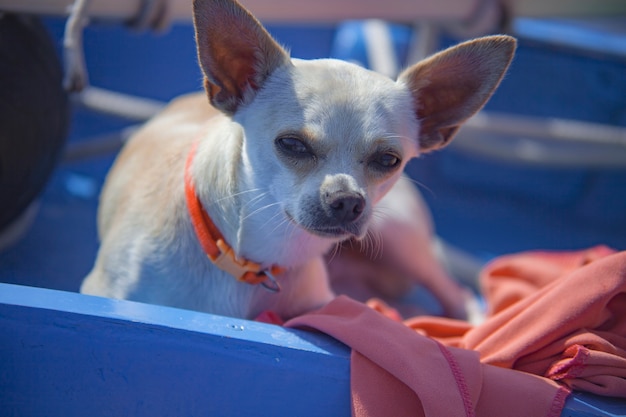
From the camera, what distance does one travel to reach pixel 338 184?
1369 millimetres

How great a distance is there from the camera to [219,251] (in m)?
1.54

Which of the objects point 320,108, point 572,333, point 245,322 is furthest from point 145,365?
point 572,333

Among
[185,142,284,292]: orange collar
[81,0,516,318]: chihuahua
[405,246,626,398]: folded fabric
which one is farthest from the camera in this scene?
[185,142,284,292]: orange collar

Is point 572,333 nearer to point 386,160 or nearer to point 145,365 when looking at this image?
point 386,160

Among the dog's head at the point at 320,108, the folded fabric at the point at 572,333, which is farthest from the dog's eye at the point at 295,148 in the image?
the folded fabric at the point at 572,333

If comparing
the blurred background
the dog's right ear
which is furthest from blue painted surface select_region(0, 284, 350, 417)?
the blurred background

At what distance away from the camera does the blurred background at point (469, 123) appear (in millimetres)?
2379

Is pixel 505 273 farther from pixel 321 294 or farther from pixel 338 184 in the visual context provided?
pixel 338 184

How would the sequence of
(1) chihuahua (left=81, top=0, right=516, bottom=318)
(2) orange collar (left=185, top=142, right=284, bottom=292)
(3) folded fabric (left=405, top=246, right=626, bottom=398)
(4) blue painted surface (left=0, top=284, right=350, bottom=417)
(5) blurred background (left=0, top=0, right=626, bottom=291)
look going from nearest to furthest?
(4) blue painted surface (left=0, top=284, right=350, bottom=417), (3) folded fabric (left=405, top=246, right=626, bottom=398), (1) chihuahua (left=81, top=0, right=516, bottom=318), (2) orange collar (left=185, top=142, right=284, bottom=292), (5) blurred background (left=0, top=0, right=626, bottom=291)

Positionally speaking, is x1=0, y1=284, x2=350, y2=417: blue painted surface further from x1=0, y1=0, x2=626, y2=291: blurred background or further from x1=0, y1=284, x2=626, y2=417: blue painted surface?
x1=0, y1=0, x2=626, y2=291: blurred background

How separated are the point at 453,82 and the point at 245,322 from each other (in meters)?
0.83

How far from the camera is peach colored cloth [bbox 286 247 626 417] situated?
122 cm

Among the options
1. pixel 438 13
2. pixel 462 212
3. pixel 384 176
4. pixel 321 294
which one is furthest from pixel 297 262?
pixel 462 212

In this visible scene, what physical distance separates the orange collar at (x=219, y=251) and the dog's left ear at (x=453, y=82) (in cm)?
58
